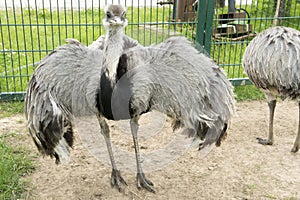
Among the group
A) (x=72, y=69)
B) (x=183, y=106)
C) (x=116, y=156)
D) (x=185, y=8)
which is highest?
(x=185, y=8)

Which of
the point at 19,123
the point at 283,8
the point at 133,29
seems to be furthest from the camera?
the point at 283,8

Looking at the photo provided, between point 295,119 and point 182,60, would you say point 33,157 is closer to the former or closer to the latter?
point 182,60

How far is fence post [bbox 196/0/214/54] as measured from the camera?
473cm

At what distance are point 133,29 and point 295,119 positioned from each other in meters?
2.21

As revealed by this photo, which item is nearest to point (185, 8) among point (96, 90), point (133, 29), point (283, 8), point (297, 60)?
point (133, 29)

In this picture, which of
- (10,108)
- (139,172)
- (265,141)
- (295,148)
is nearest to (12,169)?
(139,172)

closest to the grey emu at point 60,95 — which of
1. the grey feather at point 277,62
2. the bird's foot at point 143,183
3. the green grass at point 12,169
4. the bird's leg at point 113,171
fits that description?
the bird's leg at point 113,171

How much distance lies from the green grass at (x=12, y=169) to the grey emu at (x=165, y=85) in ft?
2.60

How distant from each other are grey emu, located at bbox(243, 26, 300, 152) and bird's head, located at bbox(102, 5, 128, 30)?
4.97 feet

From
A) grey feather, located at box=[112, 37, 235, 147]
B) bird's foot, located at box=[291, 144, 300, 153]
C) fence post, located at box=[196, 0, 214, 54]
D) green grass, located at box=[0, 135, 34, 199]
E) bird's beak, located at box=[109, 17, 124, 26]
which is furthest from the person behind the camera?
fence post, located at box=[196, 0, 214, 54]

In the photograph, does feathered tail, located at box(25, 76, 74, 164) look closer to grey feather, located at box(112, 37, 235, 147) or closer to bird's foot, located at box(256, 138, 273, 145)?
grey feather, located at box(112, 37, 235, 147)

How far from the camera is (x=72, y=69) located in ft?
9.82

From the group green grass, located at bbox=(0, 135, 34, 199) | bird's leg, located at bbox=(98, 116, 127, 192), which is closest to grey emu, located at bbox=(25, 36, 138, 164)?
bird's leg, located at bbox=(98, 116, 127, 192)

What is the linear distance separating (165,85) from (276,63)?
1211mm
